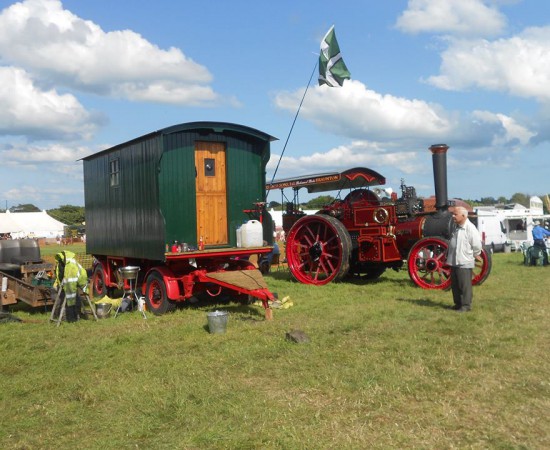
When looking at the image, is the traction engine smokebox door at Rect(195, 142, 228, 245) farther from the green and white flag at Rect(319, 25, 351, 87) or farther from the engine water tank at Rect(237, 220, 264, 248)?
the green and white flag at Rect(319, 25, 351, 87)

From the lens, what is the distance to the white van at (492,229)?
82.4 ft

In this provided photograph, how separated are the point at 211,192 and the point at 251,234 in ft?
3.44

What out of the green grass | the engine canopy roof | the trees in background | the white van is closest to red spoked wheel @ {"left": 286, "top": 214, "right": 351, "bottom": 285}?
the engine canopy roof

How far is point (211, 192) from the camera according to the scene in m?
9.62

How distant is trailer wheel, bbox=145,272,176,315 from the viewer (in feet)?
29.6

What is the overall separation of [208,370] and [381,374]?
1776mm

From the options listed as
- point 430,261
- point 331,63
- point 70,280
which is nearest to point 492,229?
point 331,63

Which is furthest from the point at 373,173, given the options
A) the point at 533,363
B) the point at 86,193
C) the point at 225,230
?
the point at 533,363

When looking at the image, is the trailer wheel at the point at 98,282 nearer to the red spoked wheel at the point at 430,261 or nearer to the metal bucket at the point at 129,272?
the metal bucket at the point at 129,272

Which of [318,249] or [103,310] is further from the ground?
[318,249]

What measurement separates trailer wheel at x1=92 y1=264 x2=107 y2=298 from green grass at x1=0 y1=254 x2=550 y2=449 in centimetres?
346

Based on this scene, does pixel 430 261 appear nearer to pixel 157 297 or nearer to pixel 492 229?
pixel 157 297

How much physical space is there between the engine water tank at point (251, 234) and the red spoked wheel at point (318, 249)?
2.46 meters

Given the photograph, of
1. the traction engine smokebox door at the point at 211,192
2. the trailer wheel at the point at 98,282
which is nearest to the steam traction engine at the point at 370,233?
the traction engine smokebox door at the point at 211,192
